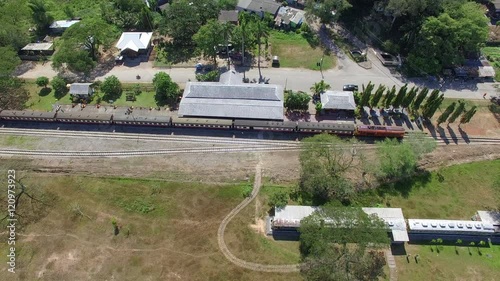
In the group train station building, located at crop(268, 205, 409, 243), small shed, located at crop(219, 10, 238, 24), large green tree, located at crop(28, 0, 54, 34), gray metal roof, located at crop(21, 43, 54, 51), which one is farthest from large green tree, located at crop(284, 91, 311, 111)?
large green tree, located at crop(28, 0, 54, 34)

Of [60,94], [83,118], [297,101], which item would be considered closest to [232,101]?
[297,101]

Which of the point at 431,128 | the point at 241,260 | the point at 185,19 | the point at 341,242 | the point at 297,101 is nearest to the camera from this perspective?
the point at 341,242

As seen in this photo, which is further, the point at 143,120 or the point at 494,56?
the point at 494,56

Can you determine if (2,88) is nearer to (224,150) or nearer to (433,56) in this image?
(224,150)

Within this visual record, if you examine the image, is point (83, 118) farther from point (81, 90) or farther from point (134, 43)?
point (134, 43)

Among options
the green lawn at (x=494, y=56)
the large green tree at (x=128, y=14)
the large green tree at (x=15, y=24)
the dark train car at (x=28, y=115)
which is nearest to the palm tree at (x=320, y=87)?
the green lawn at (x=494, y=56)

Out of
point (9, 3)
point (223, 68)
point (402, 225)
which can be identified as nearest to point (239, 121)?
point (223, 68)

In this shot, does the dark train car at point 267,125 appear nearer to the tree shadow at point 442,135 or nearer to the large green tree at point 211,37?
the large green tree at point 211,37

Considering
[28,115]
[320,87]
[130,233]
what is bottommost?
[130,233]
